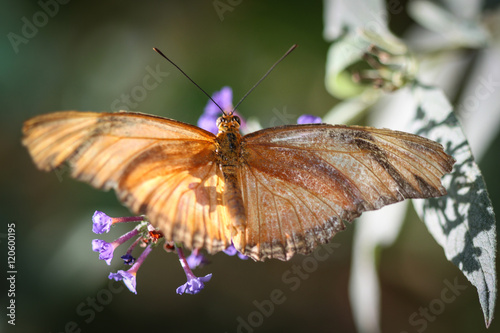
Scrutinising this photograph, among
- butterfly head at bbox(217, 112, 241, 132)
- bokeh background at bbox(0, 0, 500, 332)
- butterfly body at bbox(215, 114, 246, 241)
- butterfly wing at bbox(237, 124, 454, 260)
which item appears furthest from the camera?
bokeh background at bbox(0, 0, 500, 332)

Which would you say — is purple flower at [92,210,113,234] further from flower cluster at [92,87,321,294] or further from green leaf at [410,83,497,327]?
green leaf at [410,83,497,327]

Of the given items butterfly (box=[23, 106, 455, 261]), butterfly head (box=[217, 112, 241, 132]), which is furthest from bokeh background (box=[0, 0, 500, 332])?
butterfly (box=[23, 106, 455, 261])

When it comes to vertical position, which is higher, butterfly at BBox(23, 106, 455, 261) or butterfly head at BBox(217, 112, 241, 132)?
butterfly head at BBox(217, 112, 241, 132)

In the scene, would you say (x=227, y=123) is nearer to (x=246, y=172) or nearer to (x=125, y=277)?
(x=246, y=172)

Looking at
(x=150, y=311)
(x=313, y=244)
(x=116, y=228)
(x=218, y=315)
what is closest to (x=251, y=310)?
(x=218, y=315)

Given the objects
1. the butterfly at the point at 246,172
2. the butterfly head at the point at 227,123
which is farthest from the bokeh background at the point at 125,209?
the butterfly at the point at 246,172

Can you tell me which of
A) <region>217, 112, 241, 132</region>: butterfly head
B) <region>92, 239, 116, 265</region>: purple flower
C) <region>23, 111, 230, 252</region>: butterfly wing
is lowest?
<region>92, 239, 116, 265</region>: purple flower

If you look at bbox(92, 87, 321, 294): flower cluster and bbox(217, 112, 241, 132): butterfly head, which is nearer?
bbox(92, 87, 321, 294): flower cluster

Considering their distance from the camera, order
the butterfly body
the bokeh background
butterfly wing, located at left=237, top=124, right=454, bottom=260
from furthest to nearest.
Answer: the bokeh background → the butterfly body → butterfly wing, located at left=237, top=124, right=454, bottom=260

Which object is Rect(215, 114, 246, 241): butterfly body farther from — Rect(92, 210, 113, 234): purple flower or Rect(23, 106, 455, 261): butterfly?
Rect(92, 210, 113, 234): purple flower
